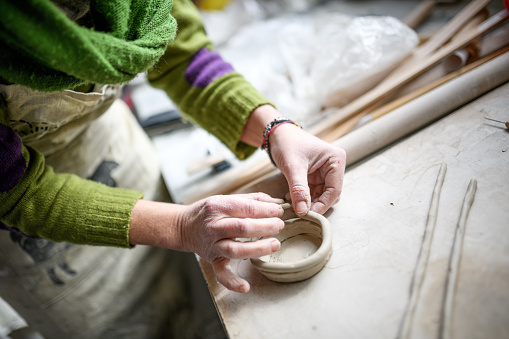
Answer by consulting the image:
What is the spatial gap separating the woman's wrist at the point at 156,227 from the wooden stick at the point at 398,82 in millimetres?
576

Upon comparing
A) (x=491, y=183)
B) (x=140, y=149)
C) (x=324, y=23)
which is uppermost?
(x=324, y=23)

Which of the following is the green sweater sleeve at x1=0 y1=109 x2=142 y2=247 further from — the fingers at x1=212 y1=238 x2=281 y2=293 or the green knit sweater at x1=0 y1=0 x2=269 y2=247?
the fingers at x1=212 y1=238 x2=281 y2=293

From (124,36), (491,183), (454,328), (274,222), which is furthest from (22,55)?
(491,183)

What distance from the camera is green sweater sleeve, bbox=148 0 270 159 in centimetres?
93

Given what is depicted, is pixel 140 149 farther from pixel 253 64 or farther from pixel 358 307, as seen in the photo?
pixel 358 307

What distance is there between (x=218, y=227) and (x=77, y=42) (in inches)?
16.1

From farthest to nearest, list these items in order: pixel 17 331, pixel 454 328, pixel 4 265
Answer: pixel 17 331 → pixel 4 265 → pixel 454 328

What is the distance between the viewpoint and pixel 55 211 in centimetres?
71

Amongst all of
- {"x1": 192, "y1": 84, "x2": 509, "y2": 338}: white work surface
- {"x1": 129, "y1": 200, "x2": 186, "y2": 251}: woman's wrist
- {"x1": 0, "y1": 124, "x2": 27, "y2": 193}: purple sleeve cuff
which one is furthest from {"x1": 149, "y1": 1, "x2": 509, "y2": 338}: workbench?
{"x1": 0, "y1": 124, "x2": 27, "y2": 193}: purple sleeve cuff

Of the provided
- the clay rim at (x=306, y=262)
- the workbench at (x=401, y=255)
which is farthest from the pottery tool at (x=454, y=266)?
the clay rim at (x=306, y=262)

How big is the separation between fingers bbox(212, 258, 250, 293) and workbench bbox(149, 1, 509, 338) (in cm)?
5

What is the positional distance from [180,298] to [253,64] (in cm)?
113

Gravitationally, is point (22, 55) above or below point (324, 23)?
above

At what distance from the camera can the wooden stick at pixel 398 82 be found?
110 cm
